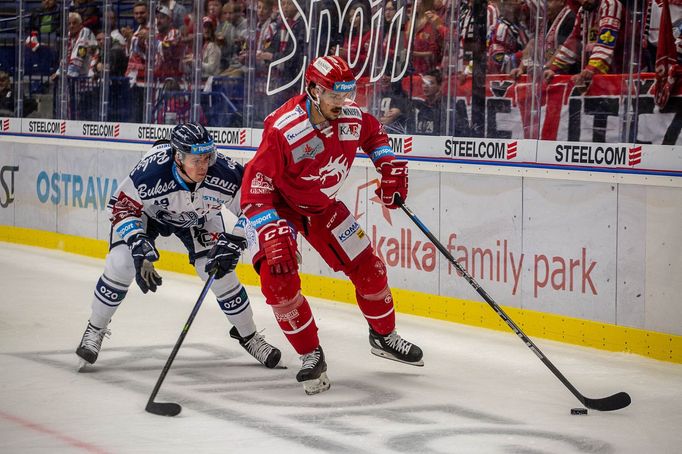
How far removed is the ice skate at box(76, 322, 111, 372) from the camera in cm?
547

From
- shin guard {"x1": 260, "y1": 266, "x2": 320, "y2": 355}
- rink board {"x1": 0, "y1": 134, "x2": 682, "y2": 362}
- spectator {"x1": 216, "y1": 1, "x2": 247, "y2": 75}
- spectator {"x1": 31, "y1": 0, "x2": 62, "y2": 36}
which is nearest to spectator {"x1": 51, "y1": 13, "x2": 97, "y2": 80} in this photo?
spectator {"x1": 31, "y1": 0, "x2": 62, "y2": 36}

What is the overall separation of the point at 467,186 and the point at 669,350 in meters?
1.74

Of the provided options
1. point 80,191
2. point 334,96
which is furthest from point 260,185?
point 80,191

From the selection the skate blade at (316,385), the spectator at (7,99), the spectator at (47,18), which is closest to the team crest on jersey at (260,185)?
the skate blade at (316,385)

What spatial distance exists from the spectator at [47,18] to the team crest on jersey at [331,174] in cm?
640

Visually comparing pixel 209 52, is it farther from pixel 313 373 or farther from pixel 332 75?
pixel 313 373

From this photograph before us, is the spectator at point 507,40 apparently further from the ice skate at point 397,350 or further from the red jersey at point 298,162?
the ice skate at point 397,350

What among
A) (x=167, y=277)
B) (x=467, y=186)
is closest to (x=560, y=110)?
(x=467, y=186)

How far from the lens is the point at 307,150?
5156 mm

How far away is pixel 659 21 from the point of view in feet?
20.3

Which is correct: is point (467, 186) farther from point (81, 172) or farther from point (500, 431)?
point (81, 172)

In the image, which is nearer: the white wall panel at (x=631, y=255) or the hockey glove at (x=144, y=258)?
the hockey glove at (x=144, y=258)

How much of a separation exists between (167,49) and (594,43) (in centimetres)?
440

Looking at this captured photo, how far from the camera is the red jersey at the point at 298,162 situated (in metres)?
5.04
